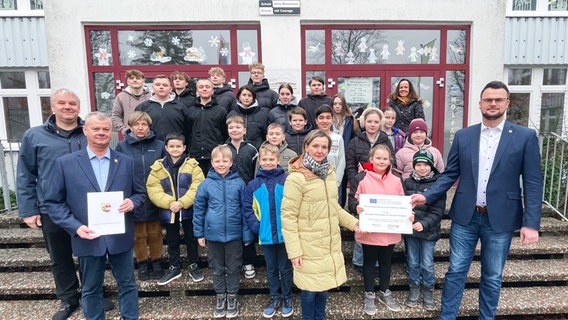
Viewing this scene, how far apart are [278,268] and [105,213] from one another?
1617mm

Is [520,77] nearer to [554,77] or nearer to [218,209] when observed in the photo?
[554,77]

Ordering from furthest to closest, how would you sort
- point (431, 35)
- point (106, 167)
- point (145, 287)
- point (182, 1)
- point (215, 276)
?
point (431, 35), point (182, 1), point (145, 287), point (215, 276), point (106, 167)

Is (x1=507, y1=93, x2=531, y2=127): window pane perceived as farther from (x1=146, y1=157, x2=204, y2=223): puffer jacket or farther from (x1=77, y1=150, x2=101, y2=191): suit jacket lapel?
(x1=77, y1=150, x2=101, y2=191): suit jacket lapel

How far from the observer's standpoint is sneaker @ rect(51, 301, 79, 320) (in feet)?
10.9

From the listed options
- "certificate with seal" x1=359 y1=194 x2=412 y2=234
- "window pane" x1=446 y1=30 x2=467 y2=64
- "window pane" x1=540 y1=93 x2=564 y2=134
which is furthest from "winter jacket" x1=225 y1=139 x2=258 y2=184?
"window pane" x1=540 y1=93 x2=564 y2=134

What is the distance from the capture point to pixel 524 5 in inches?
293

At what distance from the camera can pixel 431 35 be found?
6.67 metres

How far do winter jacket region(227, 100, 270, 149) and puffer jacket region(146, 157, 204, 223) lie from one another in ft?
2.84

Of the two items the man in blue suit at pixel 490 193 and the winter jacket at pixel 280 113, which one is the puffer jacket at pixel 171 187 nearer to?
the winter jacket at pixel 280 113

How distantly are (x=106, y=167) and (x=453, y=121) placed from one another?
21.2 ft

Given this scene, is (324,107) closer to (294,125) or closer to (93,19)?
(294,125)

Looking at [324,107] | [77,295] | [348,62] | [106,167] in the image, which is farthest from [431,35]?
[77,295]

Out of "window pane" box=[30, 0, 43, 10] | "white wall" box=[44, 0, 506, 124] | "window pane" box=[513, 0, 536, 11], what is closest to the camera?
A: "white wall" box=[44, 0, 506, 124]

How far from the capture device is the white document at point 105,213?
271cm
